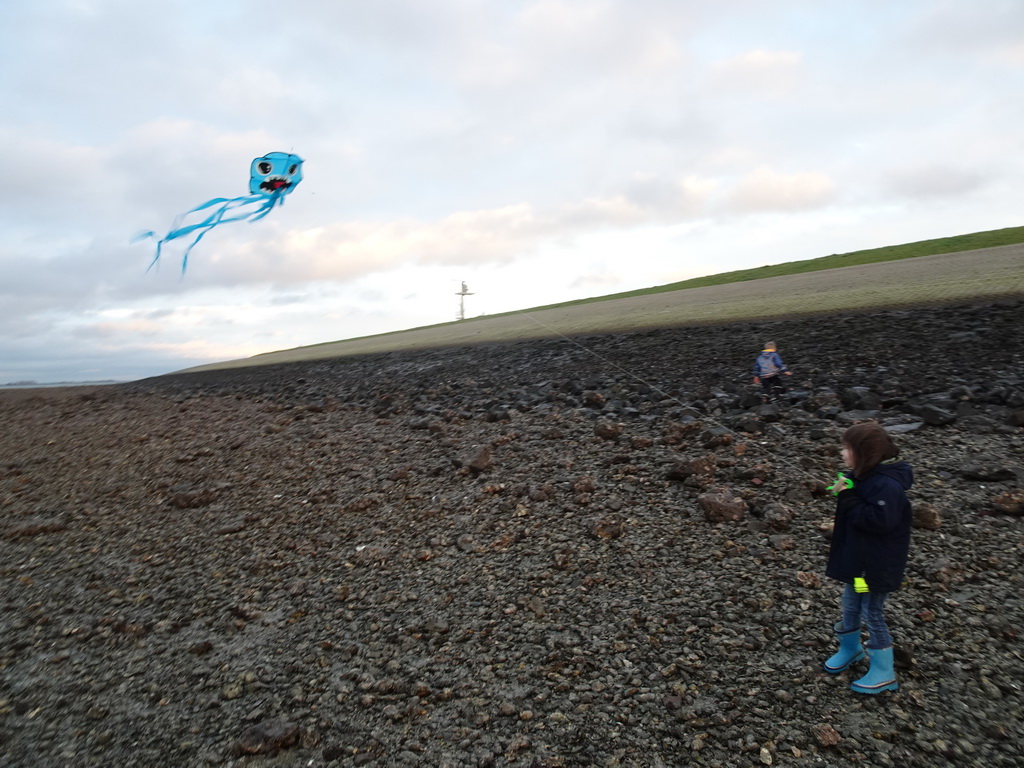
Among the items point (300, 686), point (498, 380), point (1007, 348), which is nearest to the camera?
point (300, 686)

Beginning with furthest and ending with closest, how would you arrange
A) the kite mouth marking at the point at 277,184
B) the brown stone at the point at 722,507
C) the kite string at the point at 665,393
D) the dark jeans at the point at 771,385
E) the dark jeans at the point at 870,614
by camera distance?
the dark jeans at the point at 771,385 < the kite mouth marking at the point at 277,184 < the kite string at the point at 665,393 < the brown stone at the point at 722,507 < the dark jeans at the point at 870,614

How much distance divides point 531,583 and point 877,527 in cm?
346

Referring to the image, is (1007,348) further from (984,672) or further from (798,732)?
(798,732)

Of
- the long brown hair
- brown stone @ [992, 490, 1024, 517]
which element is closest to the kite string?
brown stone @ [992, 490, 1024, 517]

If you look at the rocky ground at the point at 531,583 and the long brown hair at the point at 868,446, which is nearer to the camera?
the long brown hair at the point at 868,446

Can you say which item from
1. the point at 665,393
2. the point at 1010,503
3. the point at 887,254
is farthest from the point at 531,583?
the point at 887,254

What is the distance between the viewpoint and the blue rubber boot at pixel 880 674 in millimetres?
4293

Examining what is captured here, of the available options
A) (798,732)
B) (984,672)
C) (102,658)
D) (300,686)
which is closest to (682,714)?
(798,732)

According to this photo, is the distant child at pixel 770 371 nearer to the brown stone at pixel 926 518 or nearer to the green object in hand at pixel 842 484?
the brown stone at pixel 926 518

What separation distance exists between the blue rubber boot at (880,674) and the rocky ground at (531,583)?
111mm

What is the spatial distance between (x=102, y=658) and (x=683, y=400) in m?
9.39

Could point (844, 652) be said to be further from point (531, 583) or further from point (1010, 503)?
point (1010, 503)

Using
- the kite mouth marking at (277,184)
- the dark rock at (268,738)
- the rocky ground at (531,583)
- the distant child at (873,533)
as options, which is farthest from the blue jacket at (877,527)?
the kite mouth marking at (277,184)

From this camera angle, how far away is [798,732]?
4.16 m
